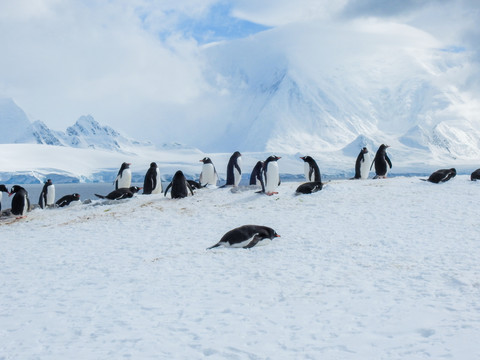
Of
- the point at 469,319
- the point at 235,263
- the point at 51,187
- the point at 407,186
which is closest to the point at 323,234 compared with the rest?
the point at 235,263

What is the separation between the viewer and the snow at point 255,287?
15.1ft

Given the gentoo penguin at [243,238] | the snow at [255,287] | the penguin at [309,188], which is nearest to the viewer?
the snow at [255,287]

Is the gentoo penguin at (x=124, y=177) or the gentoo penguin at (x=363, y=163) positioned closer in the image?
the gentoo penguin at (x=124, y=177)

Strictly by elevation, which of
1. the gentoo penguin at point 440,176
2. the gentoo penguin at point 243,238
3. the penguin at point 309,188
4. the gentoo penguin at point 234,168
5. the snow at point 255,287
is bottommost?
the snow at point 255,287

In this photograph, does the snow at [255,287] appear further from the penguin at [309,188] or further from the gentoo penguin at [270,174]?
the gentoo penguin at [270,174]

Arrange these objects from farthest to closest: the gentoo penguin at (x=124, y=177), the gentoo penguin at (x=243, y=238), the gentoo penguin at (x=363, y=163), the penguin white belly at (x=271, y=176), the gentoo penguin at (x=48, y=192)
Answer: the gentoo penguin at (x=48, y=192) → the gentoo penguin at (x=363, y=163) → the gentoo penguin at (x=124, y=177) → the penguin white belly at (x=271, y=176) → the gentoo penguin at (x=243, y=238)

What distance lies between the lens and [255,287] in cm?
640

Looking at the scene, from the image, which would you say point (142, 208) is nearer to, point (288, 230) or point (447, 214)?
point (288, 230)

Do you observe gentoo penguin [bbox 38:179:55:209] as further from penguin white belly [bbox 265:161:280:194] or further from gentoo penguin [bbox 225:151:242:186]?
penguin white belly [bbox 265:161:280:194]

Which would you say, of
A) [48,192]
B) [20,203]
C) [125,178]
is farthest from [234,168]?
[48,192]

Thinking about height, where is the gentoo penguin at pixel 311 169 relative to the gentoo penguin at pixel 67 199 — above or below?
above

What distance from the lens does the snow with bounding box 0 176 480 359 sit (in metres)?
4.61

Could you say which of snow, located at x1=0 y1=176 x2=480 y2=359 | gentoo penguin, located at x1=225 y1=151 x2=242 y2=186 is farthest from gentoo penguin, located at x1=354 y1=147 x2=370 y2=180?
snow, located at x1=0 y1=176 x2=480 y2=359

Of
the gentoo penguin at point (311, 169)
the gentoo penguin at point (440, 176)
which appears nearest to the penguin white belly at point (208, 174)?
the gentoo penguin at point (311, 169)
